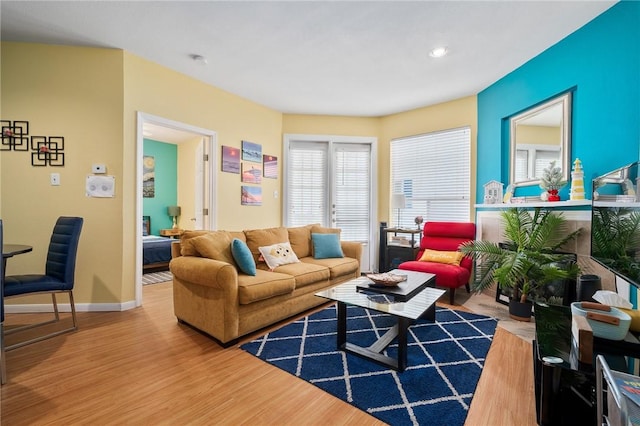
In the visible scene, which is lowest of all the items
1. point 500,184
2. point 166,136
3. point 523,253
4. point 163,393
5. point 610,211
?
point 163,393

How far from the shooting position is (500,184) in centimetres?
353

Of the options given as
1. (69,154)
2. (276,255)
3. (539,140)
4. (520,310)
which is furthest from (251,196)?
(539,140)

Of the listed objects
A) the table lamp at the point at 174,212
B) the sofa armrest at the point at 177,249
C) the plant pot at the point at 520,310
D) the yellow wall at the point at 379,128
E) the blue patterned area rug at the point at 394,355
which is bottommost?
the blue patterned area rug at the point at 394,355

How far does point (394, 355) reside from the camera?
7.05ft

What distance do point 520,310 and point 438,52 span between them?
2733mm

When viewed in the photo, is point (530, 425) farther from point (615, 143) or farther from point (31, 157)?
point (31, 157)

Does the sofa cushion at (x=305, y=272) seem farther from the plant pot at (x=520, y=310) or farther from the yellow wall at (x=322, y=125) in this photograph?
the yellow wall at (x=322, y=125)

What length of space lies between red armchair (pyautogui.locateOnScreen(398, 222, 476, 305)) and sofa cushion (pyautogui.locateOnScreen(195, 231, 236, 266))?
206 cm

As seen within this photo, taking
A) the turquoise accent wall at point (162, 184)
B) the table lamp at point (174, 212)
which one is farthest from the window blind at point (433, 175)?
the turquoise accent wall at point (162, 184)

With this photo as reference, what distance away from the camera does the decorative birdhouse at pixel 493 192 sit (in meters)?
3.54

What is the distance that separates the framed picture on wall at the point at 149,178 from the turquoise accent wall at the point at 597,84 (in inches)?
271

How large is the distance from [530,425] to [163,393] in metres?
2.03

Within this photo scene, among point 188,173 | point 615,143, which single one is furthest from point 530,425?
point 188,173

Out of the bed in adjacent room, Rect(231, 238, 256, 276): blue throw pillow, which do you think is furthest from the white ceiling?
the bed in adjacent room
